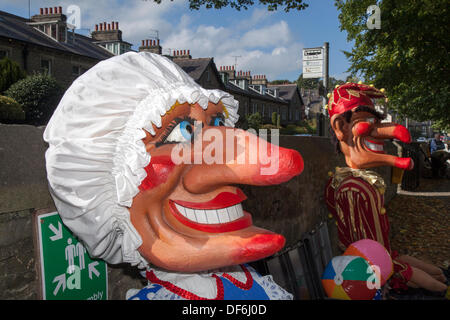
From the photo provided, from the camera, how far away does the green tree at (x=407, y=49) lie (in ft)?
27.8

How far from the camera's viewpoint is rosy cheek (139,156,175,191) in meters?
1.55

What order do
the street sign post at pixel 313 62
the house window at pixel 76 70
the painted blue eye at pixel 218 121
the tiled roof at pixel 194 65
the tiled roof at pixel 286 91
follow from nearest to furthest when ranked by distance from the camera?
the painted blue eye at pixel 218 121 → the street sign post at pixel 313 62 → the house window at pixel 76 70 → the tiled roof at pixel 194 65 → the tiled roof at pixel 286 91

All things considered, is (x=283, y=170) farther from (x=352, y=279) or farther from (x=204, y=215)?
(x=352, y=279)

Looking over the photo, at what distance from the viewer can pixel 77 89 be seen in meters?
1.57

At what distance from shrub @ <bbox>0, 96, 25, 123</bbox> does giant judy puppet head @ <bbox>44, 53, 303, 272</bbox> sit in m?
3.87

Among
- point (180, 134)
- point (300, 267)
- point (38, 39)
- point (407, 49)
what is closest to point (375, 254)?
point (300, 267)

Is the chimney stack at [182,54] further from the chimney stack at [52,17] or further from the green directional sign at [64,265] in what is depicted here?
the green directional sign at [64,265]

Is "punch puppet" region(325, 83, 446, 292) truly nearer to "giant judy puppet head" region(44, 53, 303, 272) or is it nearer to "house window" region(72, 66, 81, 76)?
"giant judy puppet head" region(44, 53, 303, 272)

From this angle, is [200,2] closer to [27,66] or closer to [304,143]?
[304,143]

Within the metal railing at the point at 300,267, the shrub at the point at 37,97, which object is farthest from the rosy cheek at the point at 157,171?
the shrub at the point at 37,97

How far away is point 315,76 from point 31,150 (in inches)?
291

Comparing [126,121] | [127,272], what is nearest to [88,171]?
[126,121]

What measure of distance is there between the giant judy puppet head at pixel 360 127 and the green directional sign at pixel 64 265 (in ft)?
7.84

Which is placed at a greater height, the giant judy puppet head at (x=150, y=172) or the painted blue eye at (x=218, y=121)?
the painted blue eye at (x=218, y=121)
